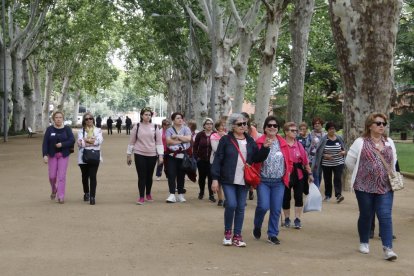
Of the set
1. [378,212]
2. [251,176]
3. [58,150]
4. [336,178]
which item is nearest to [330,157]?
[336,178]

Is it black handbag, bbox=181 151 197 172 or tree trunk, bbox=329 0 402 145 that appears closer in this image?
tree trunk, bbox=329 0 402 145

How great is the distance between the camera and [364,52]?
11.8 m

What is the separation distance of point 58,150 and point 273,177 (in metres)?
5.06

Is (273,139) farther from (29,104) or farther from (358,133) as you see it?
(29,104)

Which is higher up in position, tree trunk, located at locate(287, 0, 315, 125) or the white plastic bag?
tree trunk, located at locate(287, 0, 315, 125)

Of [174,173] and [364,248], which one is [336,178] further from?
[364,248]

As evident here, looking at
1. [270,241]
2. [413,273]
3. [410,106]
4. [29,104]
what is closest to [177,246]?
[270,241]

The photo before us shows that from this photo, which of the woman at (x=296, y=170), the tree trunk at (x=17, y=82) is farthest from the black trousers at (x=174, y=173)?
the tree trunk at (x=17, y=82)

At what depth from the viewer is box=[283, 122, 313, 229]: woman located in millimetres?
9086

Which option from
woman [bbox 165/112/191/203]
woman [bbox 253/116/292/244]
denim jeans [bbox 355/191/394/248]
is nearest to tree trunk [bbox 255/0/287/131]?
woman [bbox 165/112/191/203]

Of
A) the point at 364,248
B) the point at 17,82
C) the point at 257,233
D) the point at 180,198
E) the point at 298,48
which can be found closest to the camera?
the point at 364,248

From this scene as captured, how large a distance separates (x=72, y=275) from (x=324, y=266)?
2.46 meters

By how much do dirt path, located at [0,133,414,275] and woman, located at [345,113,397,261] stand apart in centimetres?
43

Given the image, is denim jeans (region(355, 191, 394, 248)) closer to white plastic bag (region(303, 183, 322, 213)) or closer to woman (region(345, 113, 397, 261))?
woman (region(345, 113, 397, 261))
